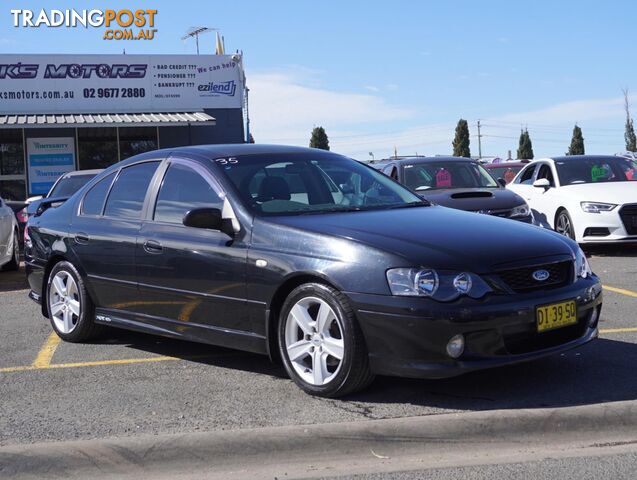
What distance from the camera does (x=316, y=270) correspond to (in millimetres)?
4633

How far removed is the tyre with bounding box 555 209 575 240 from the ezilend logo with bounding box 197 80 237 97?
14.5m

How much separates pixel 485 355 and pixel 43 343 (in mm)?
3848

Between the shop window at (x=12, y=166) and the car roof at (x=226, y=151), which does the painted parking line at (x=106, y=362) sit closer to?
the car roof at (x=226, y=151)

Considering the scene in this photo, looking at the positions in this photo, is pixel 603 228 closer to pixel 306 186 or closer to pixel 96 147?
pixel 306 186

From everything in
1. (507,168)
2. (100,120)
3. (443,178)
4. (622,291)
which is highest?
(100,120)

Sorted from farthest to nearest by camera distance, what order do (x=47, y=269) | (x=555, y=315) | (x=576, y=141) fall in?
(x=576, y=141), (x=47, y=269), (x=555, y=315)

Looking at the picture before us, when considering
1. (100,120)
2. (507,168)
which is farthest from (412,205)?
(100,120)

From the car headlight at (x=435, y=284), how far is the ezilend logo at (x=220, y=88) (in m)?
21.1

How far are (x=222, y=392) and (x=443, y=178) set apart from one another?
301 inches

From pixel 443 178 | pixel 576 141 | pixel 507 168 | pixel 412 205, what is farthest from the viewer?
pixel 576 141

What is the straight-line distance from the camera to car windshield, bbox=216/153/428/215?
5.36 m

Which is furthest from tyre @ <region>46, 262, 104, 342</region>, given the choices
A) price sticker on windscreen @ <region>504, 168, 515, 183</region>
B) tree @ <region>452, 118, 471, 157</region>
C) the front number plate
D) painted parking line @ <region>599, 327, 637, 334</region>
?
tree @ <region>452, 118, 471, 157</region>

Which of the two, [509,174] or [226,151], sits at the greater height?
[509,174]

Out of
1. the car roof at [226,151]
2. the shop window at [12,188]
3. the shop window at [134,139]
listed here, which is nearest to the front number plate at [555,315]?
the car roof at [226,151]
